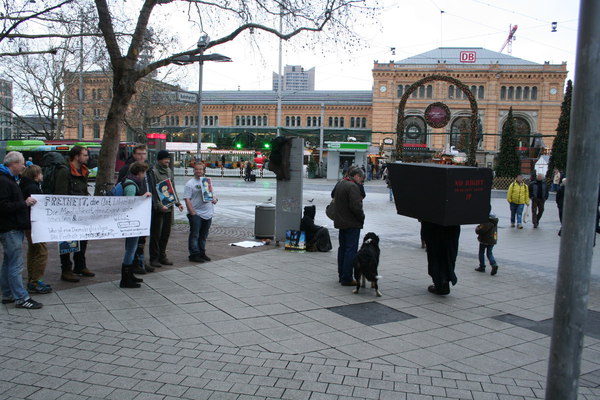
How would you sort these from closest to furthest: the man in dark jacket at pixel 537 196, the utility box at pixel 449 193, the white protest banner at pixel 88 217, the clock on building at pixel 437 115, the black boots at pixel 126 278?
the white protest banner at pixel 88 217, the utility box at pixel 449 193, the black boots at pixel 126 278, the man in dark jacket at pixel 537 196, the clock on building at pixel 437 115

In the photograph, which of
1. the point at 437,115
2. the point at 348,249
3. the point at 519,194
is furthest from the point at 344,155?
the point at 348,249

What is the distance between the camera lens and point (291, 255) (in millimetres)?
10656

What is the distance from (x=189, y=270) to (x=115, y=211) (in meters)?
1.78

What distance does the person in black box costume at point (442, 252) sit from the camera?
7660 mm

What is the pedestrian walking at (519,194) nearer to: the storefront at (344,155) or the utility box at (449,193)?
the utility box at (449,193)

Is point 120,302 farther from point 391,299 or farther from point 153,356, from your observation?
point 391,299

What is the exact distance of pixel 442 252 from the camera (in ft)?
25.2

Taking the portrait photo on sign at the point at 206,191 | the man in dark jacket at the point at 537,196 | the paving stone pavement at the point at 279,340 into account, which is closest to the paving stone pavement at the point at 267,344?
the paving stone pavement at the point at 279,340

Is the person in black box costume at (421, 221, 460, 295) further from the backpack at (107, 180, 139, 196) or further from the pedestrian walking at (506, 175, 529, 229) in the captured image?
the pedestrian walking at (506, 175, 529, 229)

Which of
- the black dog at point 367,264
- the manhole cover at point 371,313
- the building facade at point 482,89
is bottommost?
the manhole cover at point 371,313

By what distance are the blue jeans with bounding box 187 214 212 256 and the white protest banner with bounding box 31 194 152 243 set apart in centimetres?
152

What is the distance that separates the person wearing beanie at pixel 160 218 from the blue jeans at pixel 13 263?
8.68 feet

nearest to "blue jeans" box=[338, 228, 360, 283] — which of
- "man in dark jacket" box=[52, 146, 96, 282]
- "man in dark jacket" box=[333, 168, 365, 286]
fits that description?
"man in dark jacket" box=[333, 168, 365, 286]

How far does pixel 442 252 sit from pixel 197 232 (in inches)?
174
